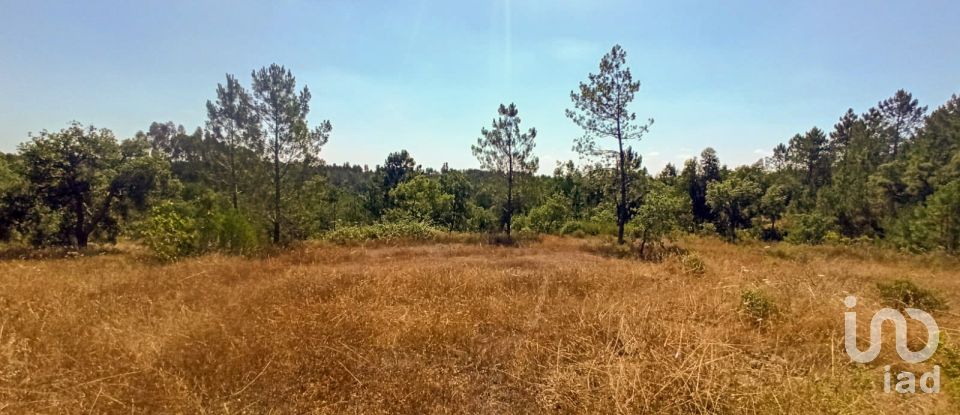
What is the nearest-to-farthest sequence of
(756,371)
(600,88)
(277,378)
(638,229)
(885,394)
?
(885,394), (756,371), (277,378), (638,229), (600,88)

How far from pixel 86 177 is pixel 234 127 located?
716cm

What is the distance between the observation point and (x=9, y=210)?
17875 mm

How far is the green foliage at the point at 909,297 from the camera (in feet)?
17.2

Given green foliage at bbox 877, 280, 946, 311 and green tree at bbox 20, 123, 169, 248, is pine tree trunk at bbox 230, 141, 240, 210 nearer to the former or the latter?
green tree at bbox 20, 123, 169, 248

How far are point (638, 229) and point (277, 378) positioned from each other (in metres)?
14.9

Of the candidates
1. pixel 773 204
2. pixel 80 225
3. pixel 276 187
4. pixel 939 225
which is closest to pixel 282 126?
pixel 276 187

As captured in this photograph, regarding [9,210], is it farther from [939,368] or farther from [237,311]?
[939,368]

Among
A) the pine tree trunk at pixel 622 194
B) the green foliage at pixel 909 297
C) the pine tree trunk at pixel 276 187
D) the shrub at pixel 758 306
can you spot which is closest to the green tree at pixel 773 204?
the pine tree trunk at pixel 622 194

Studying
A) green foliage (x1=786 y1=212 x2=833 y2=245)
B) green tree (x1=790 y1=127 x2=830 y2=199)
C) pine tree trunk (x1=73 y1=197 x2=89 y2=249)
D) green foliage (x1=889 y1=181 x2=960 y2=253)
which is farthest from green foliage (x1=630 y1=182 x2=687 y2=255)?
green tree (x1=790 y1=127 x2=830 y2=199)

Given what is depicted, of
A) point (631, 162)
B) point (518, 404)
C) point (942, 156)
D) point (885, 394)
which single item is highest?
point (942, 156)

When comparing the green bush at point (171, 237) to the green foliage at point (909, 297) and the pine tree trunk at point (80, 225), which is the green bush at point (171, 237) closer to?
the pine tree trunk at point (80, 225)

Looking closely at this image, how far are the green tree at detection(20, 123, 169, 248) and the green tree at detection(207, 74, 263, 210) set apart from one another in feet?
13.3

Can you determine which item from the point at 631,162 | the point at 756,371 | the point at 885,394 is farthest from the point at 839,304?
the point at 631,162

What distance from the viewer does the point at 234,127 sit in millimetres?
22297
